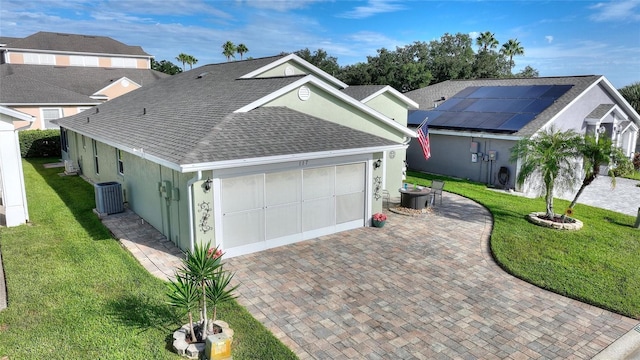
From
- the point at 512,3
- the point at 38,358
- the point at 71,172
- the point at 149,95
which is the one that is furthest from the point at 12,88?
the point at 512,3

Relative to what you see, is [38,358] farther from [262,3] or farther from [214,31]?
[214,31]

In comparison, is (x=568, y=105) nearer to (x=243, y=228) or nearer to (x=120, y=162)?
(x=243, y=228)

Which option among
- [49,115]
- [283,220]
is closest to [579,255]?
[283,220]

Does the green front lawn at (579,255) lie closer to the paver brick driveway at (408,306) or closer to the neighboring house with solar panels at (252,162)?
the paver brick driveway at (408,306)

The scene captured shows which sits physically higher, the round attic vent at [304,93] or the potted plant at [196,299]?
the round attic vent at [304,93]

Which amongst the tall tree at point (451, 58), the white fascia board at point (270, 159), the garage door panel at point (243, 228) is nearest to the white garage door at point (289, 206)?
the garage door panel at point (243, 228)

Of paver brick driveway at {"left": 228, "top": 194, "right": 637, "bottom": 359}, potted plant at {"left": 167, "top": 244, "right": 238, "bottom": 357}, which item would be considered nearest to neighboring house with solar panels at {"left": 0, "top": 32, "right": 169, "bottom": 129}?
paver brick driveway at {"left": 228, "top": 194, "right": 637, "bottom": 359}
